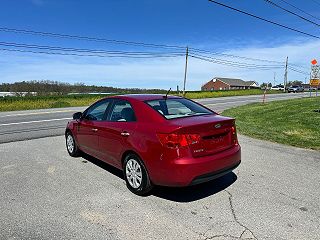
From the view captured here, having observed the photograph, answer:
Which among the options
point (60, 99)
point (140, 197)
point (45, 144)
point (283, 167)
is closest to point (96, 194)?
point (140, 197)

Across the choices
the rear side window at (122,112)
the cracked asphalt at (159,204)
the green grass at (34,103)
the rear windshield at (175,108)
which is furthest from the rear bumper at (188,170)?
the green grass at (34,103)

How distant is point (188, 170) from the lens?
3918 mm

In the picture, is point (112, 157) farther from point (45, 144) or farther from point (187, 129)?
point (45, 144)

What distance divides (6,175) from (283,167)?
17.8ft

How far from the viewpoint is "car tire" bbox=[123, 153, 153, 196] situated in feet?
14.3

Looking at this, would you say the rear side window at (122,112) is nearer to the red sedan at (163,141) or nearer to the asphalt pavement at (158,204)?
the red sedan at (163,141)

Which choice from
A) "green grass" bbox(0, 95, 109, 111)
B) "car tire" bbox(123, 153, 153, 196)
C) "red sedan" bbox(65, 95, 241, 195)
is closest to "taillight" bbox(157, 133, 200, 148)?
"red sedan" bbox(65, 95, 241, 195)

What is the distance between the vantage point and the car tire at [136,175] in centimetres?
436

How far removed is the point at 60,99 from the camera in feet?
104

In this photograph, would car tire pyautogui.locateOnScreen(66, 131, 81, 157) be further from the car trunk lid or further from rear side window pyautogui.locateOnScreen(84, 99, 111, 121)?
the car trunk lid

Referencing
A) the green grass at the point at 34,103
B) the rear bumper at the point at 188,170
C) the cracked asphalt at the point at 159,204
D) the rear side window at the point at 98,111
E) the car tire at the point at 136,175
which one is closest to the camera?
the cracked asphalt at the point at 159,204

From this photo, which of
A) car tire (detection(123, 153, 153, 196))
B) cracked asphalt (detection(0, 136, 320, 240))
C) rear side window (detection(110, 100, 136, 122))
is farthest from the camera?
rear side window (detection(110, 100, 136, 122))

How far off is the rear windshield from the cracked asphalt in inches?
48.4

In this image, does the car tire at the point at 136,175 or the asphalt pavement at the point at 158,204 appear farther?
the car tire at the point at 136,175
